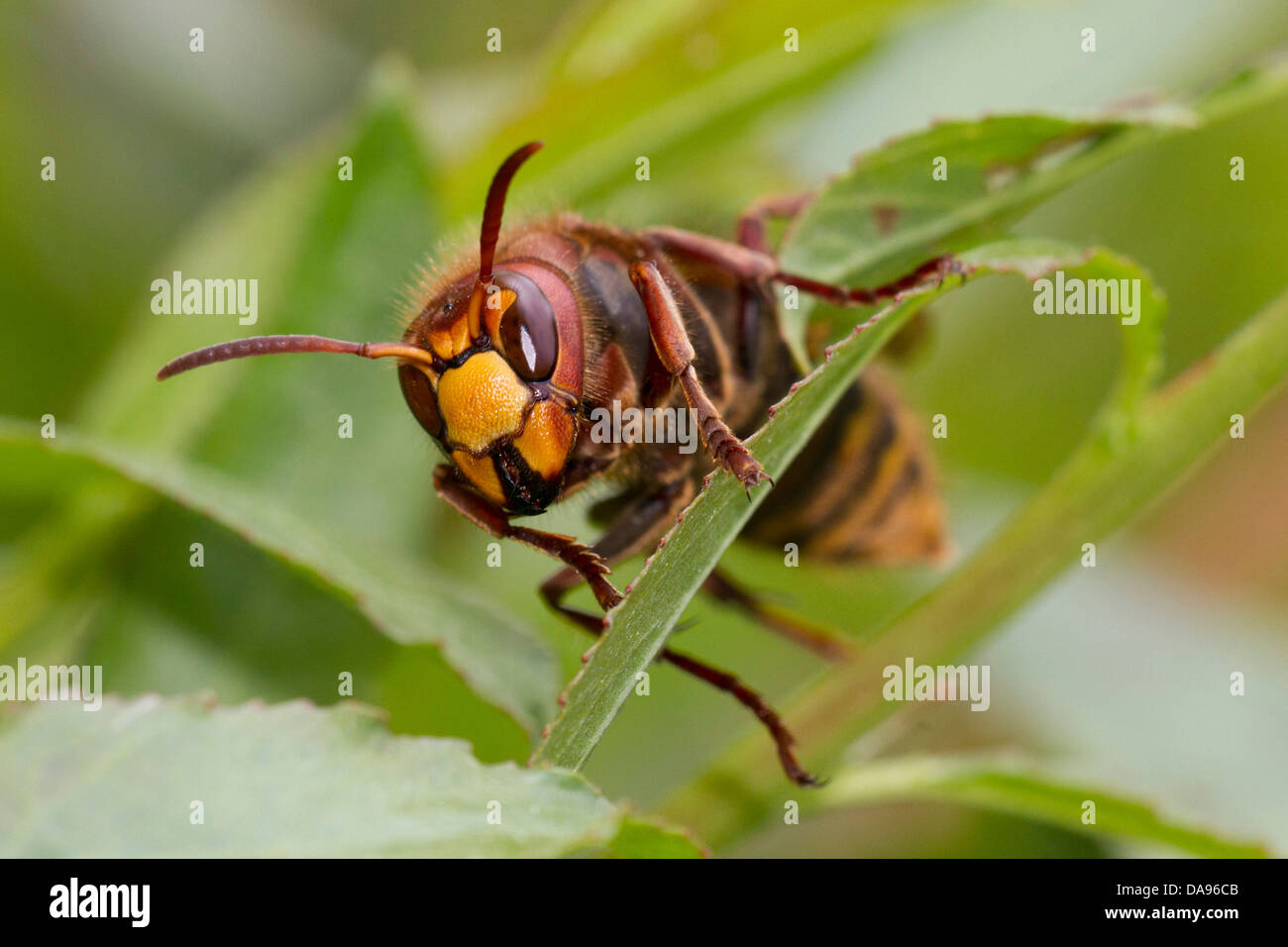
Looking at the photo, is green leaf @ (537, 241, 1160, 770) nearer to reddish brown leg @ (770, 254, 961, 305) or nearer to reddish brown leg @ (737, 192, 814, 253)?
reddish brown leg @ (770, 254, 961, 305)

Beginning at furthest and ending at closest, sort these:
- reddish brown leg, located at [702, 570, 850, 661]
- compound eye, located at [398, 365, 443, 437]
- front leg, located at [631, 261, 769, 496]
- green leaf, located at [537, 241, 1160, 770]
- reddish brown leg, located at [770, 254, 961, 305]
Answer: reddish brown leg, located at [702, 570, 850, 661] → reddish brown leg, located at [770, 254, 961, 305] → compound eye, located at [398, 365, 443, 437] → front leg, located at [631, 261, 769, 496] → green leaf, located at [537, 241, 1160, 770]

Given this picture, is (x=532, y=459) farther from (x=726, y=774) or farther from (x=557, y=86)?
(x=557, y=86)

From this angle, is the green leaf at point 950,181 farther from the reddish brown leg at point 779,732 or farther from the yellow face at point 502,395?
the reddish brown leg at point 779,732

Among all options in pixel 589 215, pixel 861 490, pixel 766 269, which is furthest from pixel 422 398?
pixel 861 490

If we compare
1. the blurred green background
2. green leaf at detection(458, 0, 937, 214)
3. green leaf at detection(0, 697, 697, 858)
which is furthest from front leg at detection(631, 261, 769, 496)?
green leaf at detection(458, 0, 937, 214)

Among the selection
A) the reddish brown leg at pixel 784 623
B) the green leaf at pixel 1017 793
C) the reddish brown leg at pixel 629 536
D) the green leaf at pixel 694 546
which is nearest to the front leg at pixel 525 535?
the reddish brown leg at pixel 629 536

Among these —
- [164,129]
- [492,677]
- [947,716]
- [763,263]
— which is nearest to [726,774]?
[492,677]
